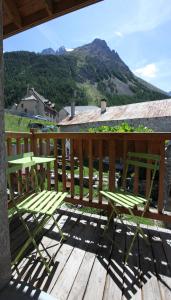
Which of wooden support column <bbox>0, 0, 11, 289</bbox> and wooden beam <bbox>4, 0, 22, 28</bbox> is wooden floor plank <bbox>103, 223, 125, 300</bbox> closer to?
wooden support column <bbox>0, 0, 11, 289</bbox>

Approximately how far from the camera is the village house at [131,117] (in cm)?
1784

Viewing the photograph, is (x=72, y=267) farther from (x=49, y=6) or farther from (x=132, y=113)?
(x=132, y=113)

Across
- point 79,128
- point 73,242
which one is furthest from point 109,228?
point 79,128

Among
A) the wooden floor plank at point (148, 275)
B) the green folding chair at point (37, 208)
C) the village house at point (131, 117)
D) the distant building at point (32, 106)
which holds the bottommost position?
the wooden floor plank at point (148, 275)

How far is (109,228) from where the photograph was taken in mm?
2916

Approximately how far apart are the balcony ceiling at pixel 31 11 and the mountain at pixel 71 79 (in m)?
48.7

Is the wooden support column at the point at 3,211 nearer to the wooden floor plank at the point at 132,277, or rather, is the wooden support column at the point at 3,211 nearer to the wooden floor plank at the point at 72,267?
the wooden floor plank at the point at 72,267

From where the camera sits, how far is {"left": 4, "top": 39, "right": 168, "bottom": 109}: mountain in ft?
216

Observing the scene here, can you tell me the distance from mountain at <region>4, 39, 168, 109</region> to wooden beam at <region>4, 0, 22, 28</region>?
160 ft

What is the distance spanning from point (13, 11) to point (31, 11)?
0.72 feet

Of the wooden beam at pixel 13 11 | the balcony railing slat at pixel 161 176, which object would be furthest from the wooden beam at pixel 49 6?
the balcony railing slat at pixel 161 176

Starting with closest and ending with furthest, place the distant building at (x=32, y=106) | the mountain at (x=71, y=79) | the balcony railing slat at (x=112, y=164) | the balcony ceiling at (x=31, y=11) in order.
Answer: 1. the balcony ceiling at (x=31, y=11)
2. the balcony railing slat at (x=112, y=164)
3. the distant building at (x=32, y=106)
4. the mountain at (x=71, y=79)

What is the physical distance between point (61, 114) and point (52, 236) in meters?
44.0

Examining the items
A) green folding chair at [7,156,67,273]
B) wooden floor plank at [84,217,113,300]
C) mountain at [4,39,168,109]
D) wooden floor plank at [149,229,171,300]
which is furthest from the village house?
mountain at [4,39,168,109]
